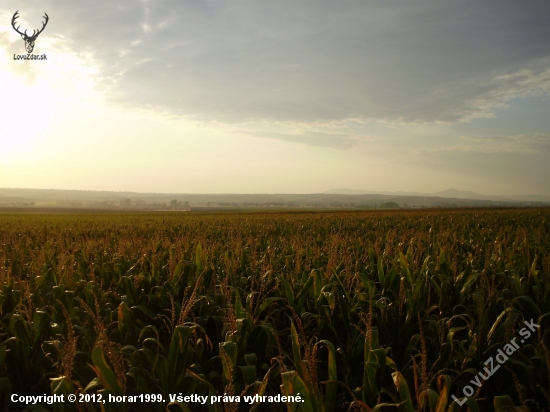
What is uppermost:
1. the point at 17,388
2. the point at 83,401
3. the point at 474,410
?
the point at 474,410

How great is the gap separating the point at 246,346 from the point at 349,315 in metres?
1.45

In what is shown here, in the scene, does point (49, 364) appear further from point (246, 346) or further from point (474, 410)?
point (474, 410)

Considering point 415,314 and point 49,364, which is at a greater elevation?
point 415,314

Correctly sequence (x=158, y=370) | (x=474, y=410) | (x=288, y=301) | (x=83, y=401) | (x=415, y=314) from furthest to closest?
(x=288, y=301)
(x=415, y=314)
(x=158, y=370)
(x=83, y=401)
(x=474, y=410)

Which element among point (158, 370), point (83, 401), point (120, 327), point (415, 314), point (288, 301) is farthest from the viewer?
point (288, 301)

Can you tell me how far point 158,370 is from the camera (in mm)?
3309

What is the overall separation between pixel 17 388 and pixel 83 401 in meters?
1.40

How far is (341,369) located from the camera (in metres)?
3.73

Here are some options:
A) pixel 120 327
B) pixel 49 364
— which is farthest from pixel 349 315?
pixel 49 364

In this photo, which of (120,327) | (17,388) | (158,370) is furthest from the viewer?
(120,327)

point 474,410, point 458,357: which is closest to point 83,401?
point 474,410

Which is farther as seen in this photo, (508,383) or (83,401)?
(508,383)

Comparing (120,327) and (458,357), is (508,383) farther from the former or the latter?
(120,327)

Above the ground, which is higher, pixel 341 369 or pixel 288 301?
pixel 288 301
